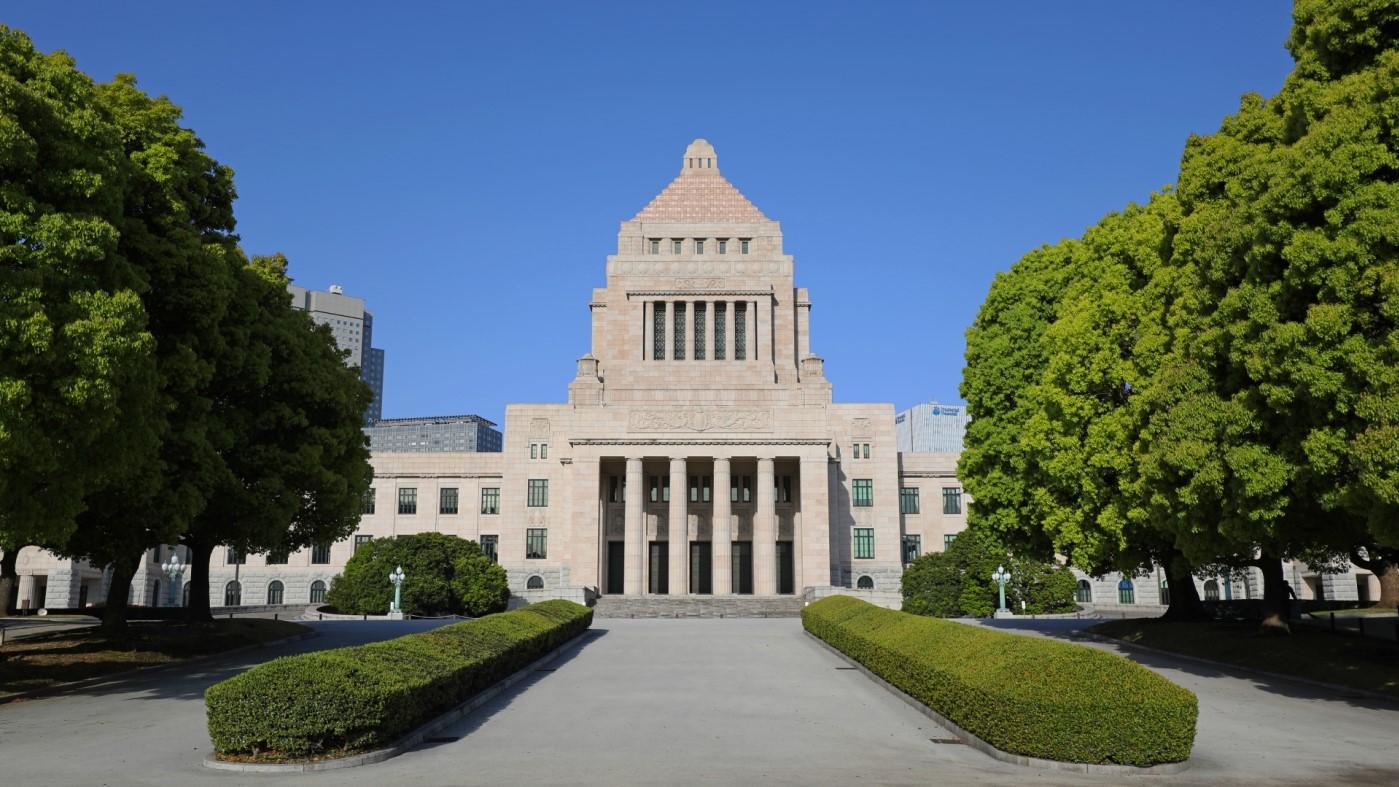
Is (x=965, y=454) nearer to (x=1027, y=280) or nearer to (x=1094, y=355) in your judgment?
(x=1027, y=280)

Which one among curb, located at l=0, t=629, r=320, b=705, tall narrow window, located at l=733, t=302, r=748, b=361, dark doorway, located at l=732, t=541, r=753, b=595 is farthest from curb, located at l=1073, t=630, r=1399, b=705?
tall narrow window, located at l=733, t=302, r=748, b=361

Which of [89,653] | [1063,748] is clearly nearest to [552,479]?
[89,653]

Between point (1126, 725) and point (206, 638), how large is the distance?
24.2 meters

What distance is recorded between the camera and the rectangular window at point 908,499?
70438mm

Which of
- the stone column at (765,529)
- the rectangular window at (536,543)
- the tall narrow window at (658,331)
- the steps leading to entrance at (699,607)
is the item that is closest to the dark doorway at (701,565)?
the stone column at (765,529)

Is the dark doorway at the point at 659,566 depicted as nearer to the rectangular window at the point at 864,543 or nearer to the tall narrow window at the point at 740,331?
the tall narrow window at the point at 740,331

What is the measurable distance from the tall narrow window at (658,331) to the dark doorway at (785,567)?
13.9 m

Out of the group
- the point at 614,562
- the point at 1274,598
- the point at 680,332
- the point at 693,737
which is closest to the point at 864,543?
the point at 614,562

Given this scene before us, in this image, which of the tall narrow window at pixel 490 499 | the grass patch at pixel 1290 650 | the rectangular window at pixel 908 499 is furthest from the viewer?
the rectangular window at pixel 908 499

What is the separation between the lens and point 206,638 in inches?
1086

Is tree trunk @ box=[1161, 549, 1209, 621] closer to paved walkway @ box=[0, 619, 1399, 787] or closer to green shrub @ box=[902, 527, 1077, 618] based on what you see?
paved walkway @ box=[0, 619, 1399, 787]

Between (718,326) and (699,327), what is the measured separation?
1231 millimetres

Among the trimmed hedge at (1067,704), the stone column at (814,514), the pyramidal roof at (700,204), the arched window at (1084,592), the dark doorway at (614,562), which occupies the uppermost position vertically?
the pyramidal roof at (700,204)

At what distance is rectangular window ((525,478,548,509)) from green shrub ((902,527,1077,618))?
2685 cm
